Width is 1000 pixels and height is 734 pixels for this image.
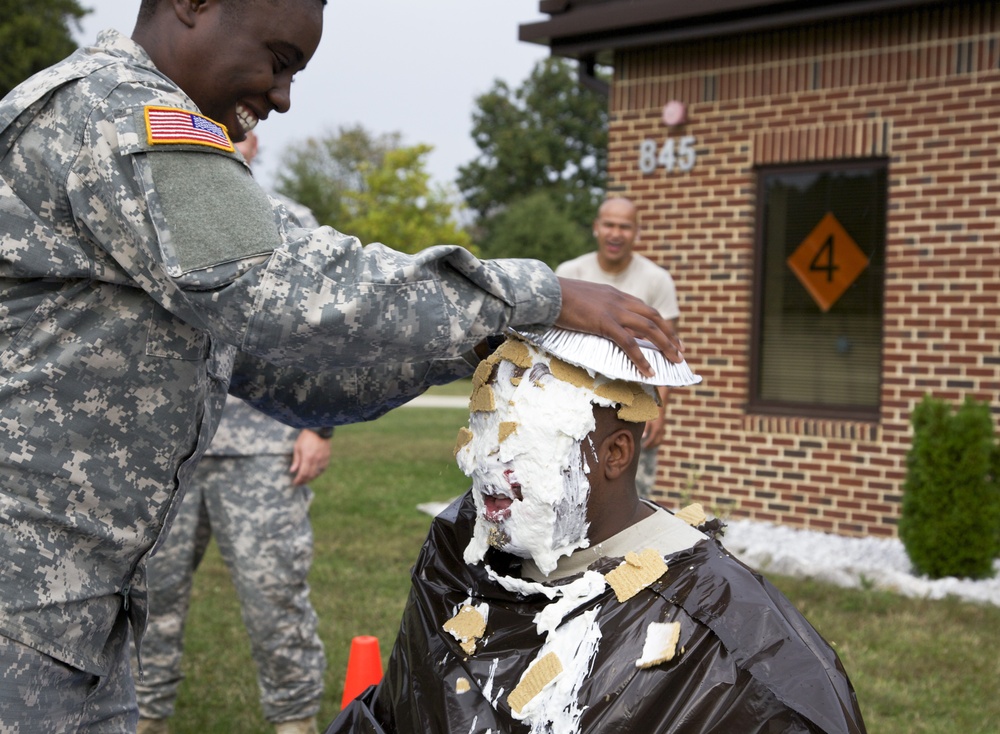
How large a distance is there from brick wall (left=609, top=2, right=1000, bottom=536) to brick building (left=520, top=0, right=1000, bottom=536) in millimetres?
12

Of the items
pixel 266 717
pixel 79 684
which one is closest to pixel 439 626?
pixel 79 684

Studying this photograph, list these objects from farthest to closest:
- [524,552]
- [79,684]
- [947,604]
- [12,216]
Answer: [947,604] → [524,552] → [79,684] → [12,216]

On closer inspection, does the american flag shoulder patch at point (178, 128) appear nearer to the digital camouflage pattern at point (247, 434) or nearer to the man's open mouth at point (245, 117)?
the man's open mouth at point (245, 117)

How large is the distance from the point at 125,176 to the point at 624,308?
0.97 metres

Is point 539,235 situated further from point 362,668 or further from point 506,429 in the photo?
point 506,429

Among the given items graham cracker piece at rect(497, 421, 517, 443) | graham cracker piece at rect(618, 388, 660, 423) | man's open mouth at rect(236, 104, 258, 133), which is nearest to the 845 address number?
graham cracker piece at rect(618, 388, 660, 423)

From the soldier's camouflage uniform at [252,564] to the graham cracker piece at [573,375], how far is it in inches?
81.4

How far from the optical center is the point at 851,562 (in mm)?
6422

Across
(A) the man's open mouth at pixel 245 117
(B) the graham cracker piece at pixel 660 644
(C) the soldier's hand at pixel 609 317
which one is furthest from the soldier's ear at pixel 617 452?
(A) the man's open mouth at pixel 245 117

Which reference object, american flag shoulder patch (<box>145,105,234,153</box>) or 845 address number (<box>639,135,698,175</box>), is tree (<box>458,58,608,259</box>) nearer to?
845 address number (<box>639,135,698,175</box>)

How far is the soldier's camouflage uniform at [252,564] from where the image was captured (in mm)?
4012

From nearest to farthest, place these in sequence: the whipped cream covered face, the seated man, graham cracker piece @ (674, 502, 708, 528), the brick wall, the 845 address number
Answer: the seated man
the whipped cream covered face
graham cracker piece @ (674, 502, 708, 528)
the brick wall
the 845 address number

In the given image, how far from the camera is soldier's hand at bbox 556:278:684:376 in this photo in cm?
201

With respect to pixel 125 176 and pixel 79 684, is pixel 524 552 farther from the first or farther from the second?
pixel 125 176
